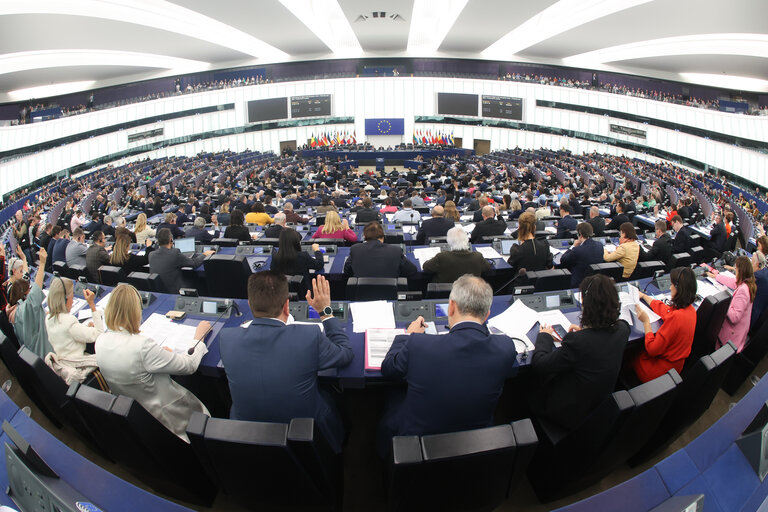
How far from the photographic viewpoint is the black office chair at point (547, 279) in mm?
3834

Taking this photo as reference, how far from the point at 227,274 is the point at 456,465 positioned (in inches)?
141

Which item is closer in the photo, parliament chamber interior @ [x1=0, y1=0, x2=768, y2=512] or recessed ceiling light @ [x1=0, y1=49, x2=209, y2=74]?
parliament chamber interior @ [x1=0, y1=0, x2=768, y2=512]

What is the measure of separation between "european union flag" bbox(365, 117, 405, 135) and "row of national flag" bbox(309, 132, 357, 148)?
53.4 inches

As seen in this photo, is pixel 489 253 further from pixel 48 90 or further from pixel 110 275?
pixel 48 90

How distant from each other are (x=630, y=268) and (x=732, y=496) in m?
4.09

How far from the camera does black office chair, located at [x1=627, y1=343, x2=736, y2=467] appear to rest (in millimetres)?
2211

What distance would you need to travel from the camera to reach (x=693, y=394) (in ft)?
7.51

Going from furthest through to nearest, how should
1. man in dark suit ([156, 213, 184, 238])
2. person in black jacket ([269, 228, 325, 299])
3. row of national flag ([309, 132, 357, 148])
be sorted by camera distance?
row of national flag ([309, 132, 357, 148]) < man in dark suit ([156, 213, 184, 238]) < person in black jacket ([269, 228, 325, 299])

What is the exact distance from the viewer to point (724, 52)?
63.5ft

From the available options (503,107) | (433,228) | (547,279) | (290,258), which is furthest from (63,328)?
(503,107)

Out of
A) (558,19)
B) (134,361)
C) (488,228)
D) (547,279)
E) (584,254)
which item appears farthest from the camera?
(558,19)

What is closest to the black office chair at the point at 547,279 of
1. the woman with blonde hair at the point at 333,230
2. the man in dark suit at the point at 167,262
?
the woman with blonde hair at the point at 333,230

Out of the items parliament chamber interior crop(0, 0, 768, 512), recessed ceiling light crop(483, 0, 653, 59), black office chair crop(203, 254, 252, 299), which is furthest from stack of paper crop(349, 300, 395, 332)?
recessed ceiling light crop(483, 0, 653, 59)

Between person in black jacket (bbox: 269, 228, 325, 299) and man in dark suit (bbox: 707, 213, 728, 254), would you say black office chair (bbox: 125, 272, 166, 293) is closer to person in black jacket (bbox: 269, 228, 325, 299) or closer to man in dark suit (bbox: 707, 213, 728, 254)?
person in black jacket (bbox: 269, 228, 325, 299)
